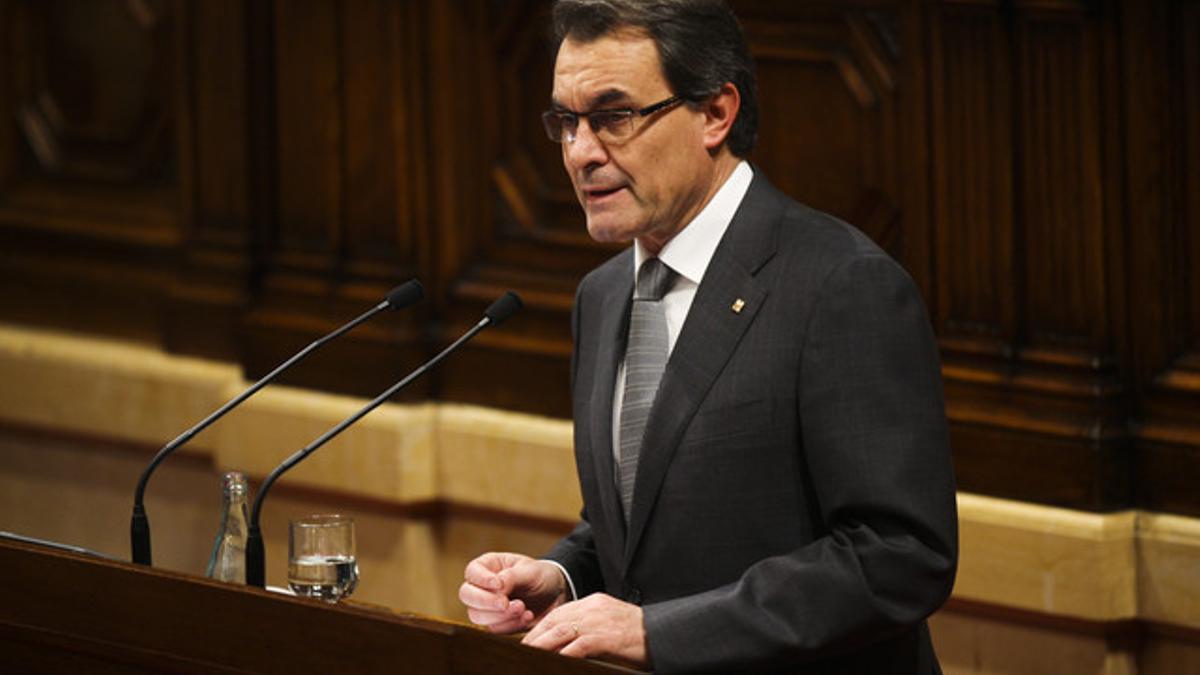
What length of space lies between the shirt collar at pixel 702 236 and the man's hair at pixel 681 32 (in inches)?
5.5

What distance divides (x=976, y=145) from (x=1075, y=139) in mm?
234

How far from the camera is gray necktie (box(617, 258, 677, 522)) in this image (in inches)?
119

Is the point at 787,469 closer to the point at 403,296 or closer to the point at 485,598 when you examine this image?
the point at 485,598

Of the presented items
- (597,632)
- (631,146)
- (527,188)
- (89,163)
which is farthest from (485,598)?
(89,163)

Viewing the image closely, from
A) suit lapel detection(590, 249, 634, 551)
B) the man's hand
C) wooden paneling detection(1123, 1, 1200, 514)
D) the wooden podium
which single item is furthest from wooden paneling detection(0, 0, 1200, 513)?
the wooden podium

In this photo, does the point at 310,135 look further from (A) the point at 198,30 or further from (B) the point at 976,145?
(B) the point at 976,145

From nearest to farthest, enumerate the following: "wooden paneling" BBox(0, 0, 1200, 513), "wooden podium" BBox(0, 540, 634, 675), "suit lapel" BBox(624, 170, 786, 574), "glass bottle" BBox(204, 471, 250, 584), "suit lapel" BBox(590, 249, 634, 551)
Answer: "wooden podium" BBox(0, 540, 634, 675)
"suit lapel" BBox(624, 170, 786, 574)
"suit lapel" BBox(590, 249, 634, 551)
"glass bottle" BBox(204, 471, 250, 584)
"wooden paneling" BBox(0, 0, 1200, 513)

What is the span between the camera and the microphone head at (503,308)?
125 inches

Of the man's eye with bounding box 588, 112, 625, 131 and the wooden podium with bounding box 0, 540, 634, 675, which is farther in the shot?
the man's eye with bounding box 588, 112, 625, 131

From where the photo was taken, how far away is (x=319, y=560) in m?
3.23

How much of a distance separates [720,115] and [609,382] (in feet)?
1.32

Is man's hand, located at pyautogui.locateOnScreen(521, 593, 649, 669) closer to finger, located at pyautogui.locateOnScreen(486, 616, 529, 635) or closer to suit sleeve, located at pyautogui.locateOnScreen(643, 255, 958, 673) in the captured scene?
suit sleeve, located at pyautogui.locateOnScreen(643, 255, 958, 673)

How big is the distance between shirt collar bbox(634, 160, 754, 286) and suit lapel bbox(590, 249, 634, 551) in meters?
0.13

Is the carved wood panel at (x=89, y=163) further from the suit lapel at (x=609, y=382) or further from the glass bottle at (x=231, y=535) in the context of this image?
the suit lapel at (x=609, y=382)
